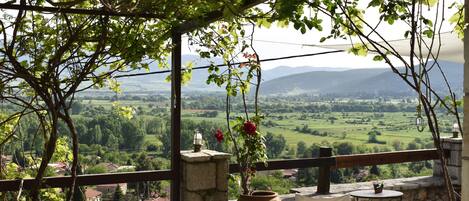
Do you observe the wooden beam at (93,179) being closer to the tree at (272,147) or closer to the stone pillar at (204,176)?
the stone pillar at (204,176)

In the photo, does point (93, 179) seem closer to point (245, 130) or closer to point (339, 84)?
point (245, 130)

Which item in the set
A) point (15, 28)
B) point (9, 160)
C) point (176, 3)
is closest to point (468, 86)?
point (176, 3)

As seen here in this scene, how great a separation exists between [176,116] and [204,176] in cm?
52

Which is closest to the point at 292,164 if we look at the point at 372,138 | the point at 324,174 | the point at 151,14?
the point at 324,174

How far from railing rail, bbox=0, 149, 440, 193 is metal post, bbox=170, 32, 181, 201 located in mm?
62

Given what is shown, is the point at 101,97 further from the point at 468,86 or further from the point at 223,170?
the point at 468,86

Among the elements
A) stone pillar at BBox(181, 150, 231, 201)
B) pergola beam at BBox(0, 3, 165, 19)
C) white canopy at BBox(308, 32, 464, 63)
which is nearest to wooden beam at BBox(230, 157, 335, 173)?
stone pillar at BBox(181, 150, 231, 201)

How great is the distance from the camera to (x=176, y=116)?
4113 millimetres

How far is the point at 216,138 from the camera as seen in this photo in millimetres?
4148

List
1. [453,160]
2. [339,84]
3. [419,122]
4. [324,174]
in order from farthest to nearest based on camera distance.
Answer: [339,84] < [453,160] < [324,174] < [419,122]

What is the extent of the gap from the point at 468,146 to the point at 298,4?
1.52m

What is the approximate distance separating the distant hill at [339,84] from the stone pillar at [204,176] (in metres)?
15.8

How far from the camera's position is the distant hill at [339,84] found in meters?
21.3

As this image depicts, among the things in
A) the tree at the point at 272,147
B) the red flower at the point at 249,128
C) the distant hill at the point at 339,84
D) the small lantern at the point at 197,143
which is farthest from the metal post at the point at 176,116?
the distant hill at the point at 339,84
